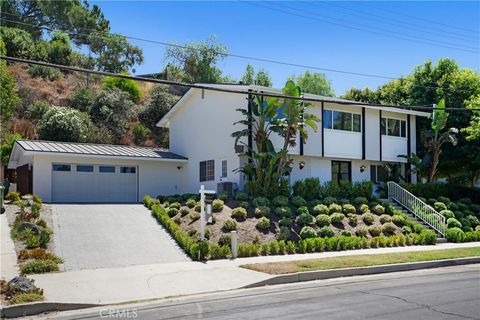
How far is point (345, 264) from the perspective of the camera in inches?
598

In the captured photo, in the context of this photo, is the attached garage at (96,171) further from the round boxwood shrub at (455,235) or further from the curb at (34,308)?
the curb at (34,308)

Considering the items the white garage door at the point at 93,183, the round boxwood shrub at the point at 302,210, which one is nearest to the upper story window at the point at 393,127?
the round boxwood shrub at the point at 302,210

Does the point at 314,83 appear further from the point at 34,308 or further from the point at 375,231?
the point at 34,308

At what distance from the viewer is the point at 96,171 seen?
91.3 ft

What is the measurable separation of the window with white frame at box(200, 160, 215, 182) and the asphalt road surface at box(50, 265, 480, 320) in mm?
16120

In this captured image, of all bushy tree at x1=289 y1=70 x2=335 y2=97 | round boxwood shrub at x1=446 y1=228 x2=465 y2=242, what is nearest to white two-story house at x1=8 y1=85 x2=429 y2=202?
round boxwood shrub at x1=446 y1=228 x2=465 y2=242

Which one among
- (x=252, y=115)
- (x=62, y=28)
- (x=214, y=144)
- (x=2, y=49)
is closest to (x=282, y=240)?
(x=252, y=115)

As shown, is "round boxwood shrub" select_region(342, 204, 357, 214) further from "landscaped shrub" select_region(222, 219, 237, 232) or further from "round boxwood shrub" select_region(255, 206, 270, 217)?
"landscaped shrub" select_region(222, 219, 237, 232)

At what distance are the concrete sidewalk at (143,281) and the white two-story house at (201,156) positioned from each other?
36.7ft

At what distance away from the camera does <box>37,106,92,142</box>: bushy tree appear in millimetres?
39156

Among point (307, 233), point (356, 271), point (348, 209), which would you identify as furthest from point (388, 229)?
point (356, 271)

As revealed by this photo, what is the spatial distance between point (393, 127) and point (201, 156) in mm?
11748

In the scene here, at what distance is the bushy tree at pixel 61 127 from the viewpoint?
128ft

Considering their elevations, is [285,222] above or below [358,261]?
above
